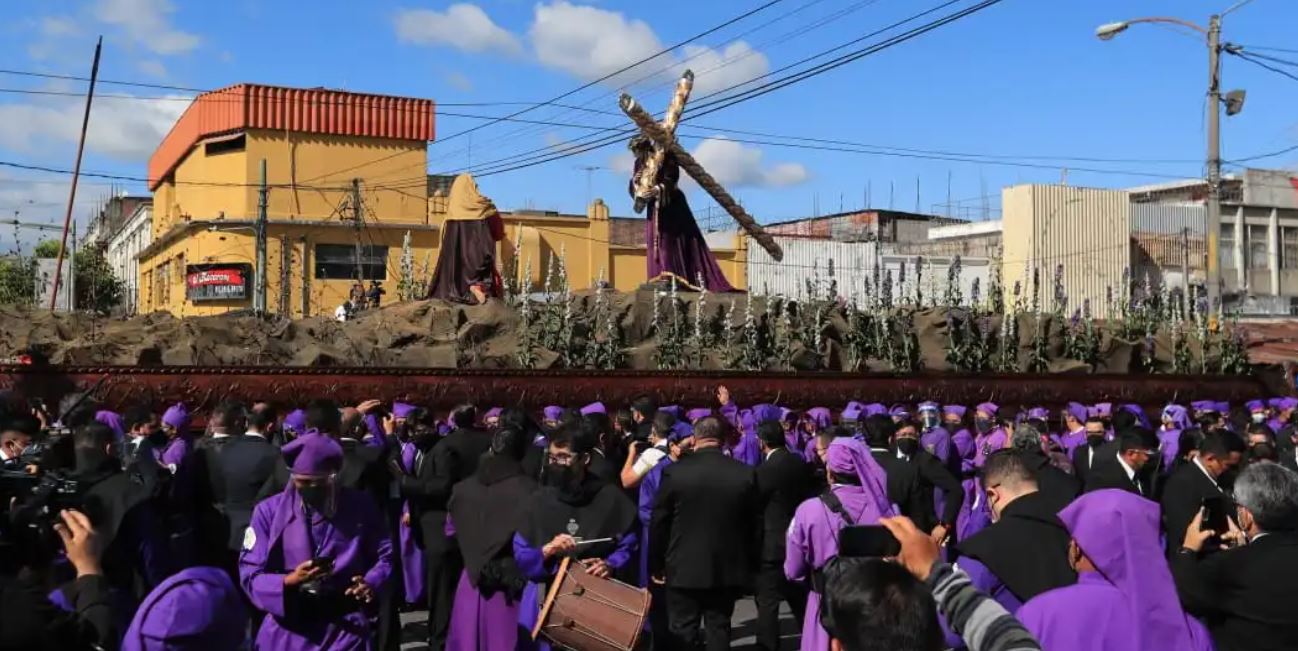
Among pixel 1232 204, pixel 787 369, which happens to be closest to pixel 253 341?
pixel 787 369

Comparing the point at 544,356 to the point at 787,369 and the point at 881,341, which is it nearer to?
the point at 787,369

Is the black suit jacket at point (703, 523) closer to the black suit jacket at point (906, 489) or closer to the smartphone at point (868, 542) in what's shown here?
the black suit jacket at point (906, 489)

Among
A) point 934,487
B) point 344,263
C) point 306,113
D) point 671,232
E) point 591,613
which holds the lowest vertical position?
point 591,613

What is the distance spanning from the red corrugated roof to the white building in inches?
281

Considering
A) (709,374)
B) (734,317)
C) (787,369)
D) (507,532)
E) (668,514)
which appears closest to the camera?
(507,532)

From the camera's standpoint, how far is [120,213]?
Answer: 225 feet

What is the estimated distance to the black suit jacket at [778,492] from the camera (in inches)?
328

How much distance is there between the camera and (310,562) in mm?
5355

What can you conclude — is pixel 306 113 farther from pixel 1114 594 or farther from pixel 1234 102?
pixel 1114 594

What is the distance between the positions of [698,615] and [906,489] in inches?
64.7

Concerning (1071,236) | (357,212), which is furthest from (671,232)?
(1071,236)

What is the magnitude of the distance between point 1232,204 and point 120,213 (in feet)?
181

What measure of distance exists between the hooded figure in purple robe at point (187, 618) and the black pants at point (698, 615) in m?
4.20

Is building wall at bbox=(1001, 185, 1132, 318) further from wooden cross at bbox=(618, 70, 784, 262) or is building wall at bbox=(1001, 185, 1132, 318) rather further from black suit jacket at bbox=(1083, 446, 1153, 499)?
black suit jacket at bbox=(1083, 446, 1153, 499)
